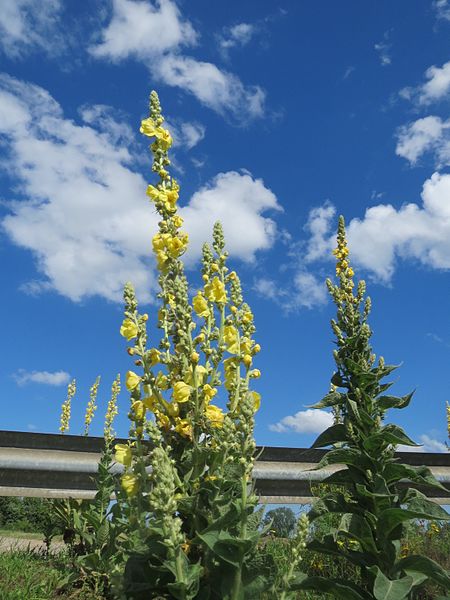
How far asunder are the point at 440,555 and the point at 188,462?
180 inches

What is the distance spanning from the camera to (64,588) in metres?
3.84

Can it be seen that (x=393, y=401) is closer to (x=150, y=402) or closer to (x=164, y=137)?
(x=150, y=402)

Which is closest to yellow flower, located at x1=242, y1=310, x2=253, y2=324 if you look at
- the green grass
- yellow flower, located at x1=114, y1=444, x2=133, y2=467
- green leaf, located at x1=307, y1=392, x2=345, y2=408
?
yellow flower, located at x1=114, y1=444, x2=133, y2=467

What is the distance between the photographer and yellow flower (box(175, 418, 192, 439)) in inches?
85.1

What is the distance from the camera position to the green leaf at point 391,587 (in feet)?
8.03

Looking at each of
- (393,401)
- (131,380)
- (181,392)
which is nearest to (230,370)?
(181,392)

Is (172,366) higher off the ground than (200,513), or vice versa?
(172,366)

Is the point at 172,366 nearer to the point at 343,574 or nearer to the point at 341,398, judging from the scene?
the point at 341,398

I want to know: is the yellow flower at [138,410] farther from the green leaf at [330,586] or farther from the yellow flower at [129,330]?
the green leaf at [330,586]

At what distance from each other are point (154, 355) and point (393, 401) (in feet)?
4.70

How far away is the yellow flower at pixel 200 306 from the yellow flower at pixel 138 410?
45 cm

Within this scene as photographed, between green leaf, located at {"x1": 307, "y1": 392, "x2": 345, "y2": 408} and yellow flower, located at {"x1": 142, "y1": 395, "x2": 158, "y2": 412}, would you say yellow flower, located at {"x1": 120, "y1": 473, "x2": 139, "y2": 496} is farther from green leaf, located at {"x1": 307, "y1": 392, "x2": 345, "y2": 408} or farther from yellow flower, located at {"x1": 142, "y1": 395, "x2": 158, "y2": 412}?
green leaf, located at {"x1": 307, "y1": 392, "x2": 345, "y2": 408}

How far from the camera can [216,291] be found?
2.44 meters

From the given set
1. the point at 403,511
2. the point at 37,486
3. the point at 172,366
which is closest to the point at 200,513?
the point at 172,366
